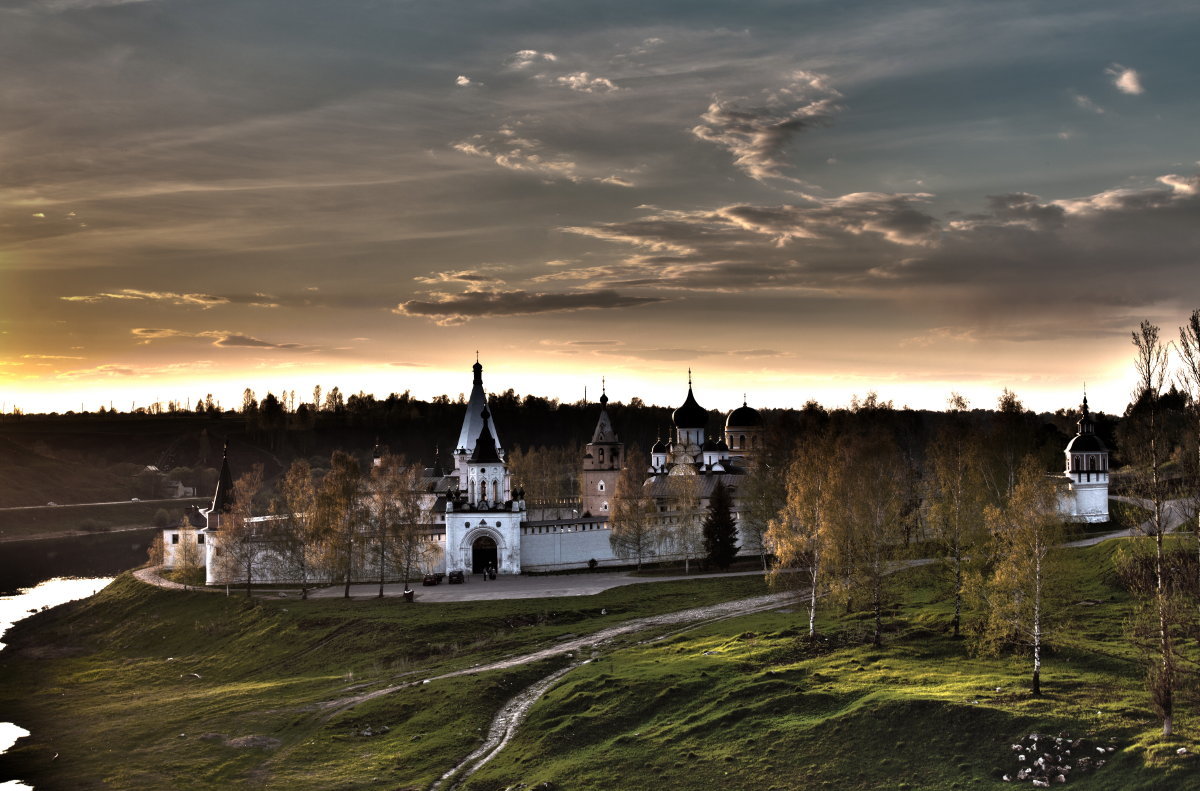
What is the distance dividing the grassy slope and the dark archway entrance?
11384 mm

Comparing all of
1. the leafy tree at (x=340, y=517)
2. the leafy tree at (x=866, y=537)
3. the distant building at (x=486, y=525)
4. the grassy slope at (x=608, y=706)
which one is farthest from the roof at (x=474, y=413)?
the leafy tree at (x=866, y=537)

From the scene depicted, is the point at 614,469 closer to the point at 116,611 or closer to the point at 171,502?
the point at 116,611

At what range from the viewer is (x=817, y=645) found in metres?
38.1

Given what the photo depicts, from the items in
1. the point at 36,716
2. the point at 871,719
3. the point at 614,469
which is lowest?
the point at 36,716

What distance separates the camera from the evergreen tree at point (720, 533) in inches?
2446

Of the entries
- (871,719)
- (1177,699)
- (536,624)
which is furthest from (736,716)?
(536,624)

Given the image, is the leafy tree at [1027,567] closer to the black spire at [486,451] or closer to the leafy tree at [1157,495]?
the leafy tree at [1157,495]

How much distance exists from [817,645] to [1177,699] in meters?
13.1

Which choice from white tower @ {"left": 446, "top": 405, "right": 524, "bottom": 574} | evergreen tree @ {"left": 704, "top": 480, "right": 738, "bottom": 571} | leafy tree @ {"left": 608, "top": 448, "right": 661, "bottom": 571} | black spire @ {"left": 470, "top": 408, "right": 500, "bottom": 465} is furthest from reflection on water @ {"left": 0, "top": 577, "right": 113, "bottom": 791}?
evergreen tree @ {"left": 704, "top": 480, "right": 738, "bottom": 571}

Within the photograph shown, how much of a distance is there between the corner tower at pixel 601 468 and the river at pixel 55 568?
3637 cm

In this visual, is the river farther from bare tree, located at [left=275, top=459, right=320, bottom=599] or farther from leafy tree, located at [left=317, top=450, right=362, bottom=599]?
leafy tree, located at [left=317, top=450, right=362, bottom=599]

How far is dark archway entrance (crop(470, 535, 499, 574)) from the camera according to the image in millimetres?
62062

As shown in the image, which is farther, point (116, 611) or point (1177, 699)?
point (116, 611)

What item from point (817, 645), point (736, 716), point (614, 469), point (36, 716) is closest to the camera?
point (736, 716)
